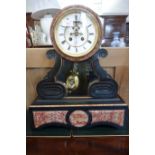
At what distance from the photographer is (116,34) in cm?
77

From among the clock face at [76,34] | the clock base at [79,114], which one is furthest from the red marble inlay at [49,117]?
the clock face at [76,34]

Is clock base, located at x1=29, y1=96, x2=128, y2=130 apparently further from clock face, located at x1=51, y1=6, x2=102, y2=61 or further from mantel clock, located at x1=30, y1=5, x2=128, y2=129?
clock face, located at x1=51, y1=6, x2=102, y2=61

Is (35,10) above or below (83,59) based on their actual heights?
above

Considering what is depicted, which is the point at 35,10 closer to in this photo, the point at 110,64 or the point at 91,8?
the point at 91,8

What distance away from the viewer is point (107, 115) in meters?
0.71

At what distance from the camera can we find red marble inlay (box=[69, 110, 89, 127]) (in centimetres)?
71

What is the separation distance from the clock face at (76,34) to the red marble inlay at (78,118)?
17 cm

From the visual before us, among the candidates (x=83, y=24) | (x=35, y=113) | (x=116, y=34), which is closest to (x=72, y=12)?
(x=83, y=24)

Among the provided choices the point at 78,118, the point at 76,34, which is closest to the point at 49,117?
the point at 78,118

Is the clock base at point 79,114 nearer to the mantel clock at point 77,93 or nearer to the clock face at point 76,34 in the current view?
the mantel clock at point 77,93

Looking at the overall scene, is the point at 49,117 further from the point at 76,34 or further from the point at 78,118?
the point at 76,34
